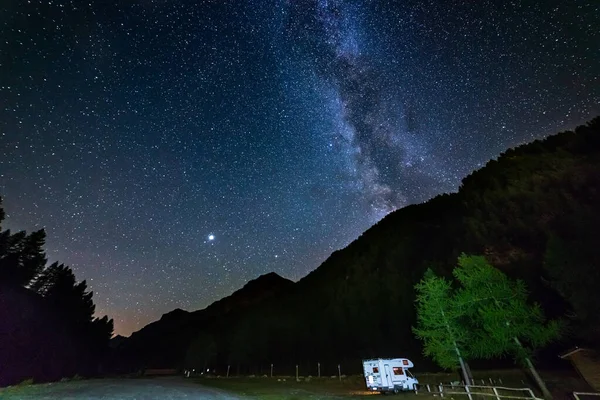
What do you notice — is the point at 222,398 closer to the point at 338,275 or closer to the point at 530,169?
the point at 530,169

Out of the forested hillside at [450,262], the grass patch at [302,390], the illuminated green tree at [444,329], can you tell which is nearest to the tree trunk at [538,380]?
the illuminated green tree at [444,329]

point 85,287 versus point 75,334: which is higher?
point 85,287

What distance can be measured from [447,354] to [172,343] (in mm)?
182315

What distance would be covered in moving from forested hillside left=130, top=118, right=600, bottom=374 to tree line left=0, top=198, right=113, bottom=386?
3781 cm

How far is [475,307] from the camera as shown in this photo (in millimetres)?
30328

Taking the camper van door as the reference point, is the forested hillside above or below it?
above

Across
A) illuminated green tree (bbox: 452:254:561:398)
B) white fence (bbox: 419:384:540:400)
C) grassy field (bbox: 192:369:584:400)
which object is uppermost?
illuminated green tree (bbox: 452:254:561:398)

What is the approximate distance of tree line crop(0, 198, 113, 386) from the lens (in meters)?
42.5

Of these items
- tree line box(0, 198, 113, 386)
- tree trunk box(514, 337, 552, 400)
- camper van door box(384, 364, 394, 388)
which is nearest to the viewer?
tree trunk box(514, 337, 552, 400)

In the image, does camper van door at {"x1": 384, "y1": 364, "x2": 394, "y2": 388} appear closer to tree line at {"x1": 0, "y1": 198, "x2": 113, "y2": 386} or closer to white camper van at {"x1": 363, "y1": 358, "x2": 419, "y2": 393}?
white camper van at {"x1": 363, "y1": 358, "x2": 419, "y2": 393}

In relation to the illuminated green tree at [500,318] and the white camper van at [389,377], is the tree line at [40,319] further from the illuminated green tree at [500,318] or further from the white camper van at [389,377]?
the illuminated green tree at [500,318]

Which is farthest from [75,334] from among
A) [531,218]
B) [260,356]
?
[531,218]

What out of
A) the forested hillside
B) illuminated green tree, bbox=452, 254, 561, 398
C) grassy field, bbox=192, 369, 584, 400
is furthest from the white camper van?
the forested hillside

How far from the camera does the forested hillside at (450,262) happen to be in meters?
35.5
